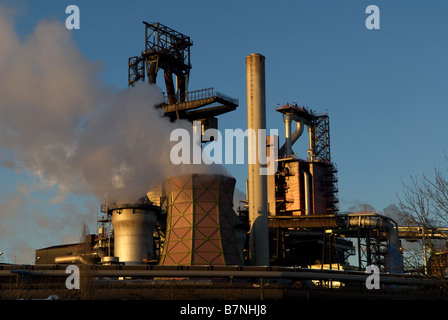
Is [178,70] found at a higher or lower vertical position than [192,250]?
higher

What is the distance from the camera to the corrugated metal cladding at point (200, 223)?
191 feet

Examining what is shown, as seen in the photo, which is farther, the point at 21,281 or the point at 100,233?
the point at 100,233

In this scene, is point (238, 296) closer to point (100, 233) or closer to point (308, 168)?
point (100, 233)

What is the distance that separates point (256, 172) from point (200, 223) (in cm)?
1471

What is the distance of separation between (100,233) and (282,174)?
30298mm

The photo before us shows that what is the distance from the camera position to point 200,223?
194 ft

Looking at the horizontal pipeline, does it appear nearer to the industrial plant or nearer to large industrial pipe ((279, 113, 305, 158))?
the industrial plant

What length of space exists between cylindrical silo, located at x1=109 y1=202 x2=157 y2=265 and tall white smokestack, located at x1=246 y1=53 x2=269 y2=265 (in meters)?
13.6

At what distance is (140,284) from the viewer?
47.1 meters

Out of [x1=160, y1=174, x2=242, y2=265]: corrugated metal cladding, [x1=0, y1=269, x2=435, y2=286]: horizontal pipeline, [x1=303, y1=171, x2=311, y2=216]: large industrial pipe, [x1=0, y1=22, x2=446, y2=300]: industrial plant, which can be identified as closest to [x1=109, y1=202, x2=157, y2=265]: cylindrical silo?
[x1=0, y1=22, x2=446, y2=300]: industrial plant

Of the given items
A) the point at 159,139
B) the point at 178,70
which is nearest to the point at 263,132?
the point at 159,139

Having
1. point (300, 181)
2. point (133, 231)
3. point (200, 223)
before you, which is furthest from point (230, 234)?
point (300, 181)

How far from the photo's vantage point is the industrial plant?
48.0 metres

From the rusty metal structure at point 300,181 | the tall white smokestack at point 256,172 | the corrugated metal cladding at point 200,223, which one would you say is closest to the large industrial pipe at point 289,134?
the rusty metal structure at point 300,181
